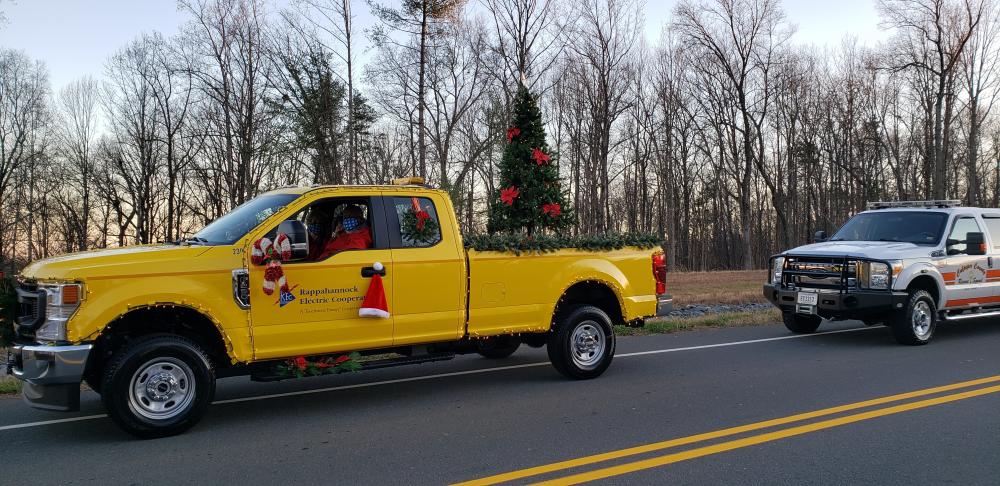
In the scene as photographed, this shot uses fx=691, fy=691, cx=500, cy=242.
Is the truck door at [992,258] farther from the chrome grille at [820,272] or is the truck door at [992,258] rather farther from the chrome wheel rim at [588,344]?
the chrome wheel rim at [588,344]

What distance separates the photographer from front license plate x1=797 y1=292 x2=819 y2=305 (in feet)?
33.4

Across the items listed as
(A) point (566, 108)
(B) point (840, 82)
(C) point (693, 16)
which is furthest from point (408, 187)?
(B) point (840, 82)

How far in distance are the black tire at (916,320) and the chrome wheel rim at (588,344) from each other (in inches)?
192

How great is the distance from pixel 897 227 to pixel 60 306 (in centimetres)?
1159

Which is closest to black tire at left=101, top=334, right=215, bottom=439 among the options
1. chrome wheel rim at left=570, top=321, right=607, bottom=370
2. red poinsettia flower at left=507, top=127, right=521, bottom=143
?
chrome wheel rim at left=570, top=321, right=607, bottom=370

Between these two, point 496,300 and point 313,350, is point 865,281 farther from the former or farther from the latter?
point 313,350

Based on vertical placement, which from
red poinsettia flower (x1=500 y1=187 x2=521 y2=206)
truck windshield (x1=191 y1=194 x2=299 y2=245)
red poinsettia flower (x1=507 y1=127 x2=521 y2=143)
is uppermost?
red poinsettia flower (x1=507 y1=127 x2=521 y2=143)

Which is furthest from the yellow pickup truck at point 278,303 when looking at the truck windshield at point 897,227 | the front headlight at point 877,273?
the truck windshield at point 897,227

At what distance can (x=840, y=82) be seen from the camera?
46031 millimetres

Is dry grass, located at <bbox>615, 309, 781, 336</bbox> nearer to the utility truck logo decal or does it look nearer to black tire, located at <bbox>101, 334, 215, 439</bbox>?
the utility truck logo decal

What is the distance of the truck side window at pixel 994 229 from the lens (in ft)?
37.2

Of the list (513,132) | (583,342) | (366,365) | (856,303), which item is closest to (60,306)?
(366,365)

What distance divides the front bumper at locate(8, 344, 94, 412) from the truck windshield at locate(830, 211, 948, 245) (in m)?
11.0

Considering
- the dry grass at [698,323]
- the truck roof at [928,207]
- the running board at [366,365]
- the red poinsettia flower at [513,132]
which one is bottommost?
the dry grass at [698,323]
